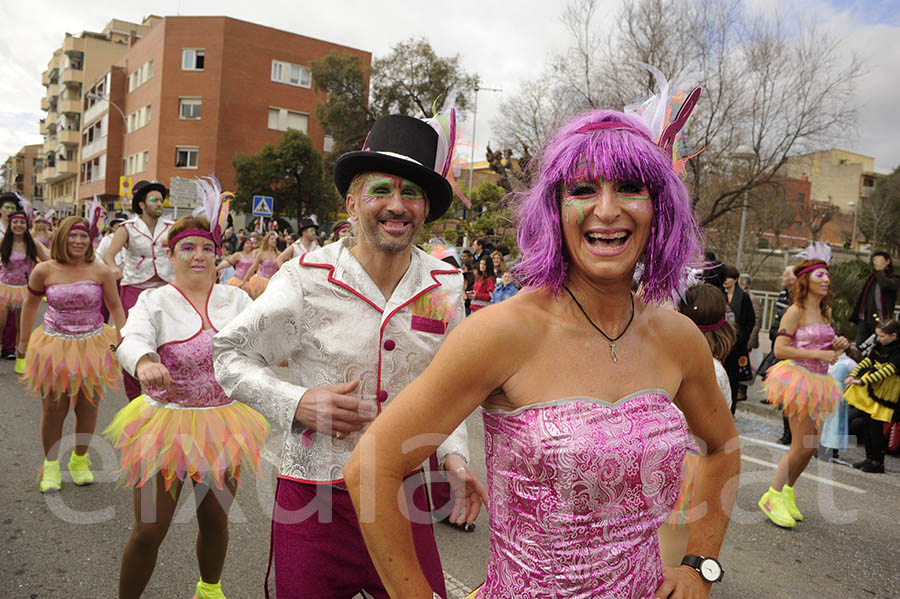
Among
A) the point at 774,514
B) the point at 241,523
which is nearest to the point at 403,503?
the point at 241,523

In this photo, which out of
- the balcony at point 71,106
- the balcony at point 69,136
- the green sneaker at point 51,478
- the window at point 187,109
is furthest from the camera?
the balcony at point 69,136

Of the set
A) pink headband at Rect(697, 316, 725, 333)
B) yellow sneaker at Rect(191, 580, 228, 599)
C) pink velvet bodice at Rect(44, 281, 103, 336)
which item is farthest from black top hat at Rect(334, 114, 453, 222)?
pink velvet bodice at Rect(44, 281, 103, 336)

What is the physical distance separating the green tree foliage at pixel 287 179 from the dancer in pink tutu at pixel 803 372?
2966 cm

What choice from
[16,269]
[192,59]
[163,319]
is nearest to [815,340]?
[163,319]

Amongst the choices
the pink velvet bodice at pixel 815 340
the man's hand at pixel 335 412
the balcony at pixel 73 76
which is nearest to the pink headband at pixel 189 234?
the man's hand at pixel 335 412

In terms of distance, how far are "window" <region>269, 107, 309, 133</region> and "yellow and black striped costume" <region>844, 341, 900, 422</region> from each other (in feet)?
124

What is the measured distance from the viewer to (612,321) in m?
1.77

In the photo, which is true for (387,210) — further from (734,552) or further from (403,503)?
(734,552)

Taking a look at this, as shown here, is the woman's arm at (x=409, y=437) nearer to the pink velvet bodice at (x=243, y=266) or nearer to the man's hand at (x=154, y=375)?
the man's hand at (x=154, y=375)

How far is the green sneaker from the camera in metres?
4.78

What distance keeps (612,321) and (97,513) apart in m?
4.24

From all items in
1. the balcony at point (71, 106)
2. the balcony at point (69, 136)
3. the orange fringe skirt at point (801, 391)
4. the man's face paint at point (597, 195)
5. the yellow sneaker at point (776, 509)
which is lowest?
the yellow sneaker at point (776, 509)

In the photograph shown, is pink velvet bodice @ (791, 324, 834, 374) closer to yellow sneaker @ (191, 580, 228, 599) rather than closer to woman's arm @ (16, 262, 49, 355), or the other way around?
yellow sneaker @ (191, 580, 228, 599)

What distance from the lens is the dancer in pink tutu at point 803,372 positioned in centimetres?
501
